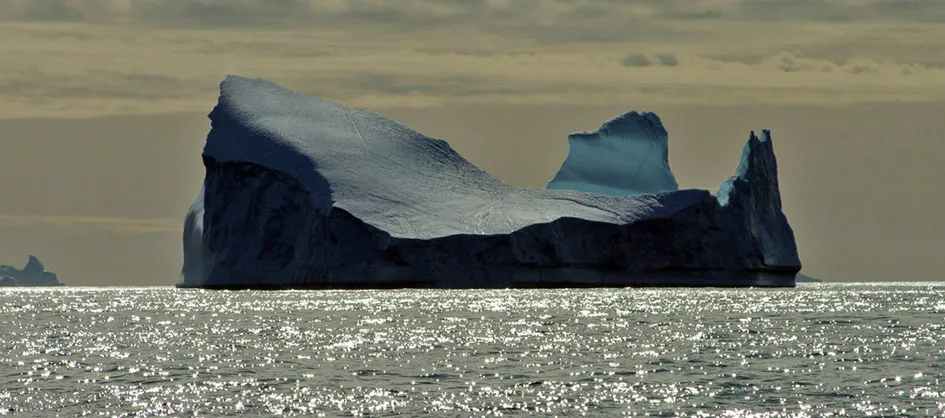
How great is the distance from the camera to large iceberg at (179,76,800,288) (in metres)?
56.4

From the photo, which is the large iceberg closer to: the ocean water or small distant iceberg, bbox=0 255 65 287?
the ocean water

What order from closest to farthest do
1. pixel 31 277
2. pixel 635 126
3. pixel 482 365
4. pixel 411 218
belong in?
1. pixel 482 365
2. pixel 411 218
3. pixel 635 126
4. pixel 31 277

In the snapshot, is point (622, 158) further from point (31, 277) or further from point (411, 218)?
point (31, 277)

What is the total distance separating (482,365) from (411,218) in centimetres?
3445

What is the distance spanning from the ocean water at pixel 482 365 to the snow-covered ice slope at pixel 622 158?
93.6 ft

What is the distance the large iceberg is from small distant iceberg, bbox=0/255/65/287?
364 feet

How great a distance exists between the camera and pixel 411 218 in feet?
189

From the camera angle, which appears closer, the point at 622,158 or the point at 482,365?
the point at 482,365

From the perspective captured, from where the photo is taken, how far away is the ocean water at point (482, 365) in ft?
59.5

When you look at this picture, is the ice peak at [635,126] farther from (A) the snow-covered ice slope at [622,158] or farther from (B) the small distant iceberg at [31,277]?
(B) the small distant iceberg at [31,277]

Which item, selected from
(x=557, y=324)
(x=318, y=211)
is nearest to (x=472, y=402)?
(x=557, y=324)

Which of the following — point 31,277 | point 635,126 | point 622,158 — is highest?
point 635,126

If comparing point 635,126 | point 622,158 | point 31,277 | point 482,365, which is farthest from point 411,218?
point 31,277

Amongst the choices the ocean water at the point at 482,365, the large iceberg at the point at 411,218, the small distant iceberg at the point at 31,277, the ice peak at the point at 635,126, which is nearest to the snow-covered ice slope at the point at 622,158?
the ice peak at the point at 635,126
